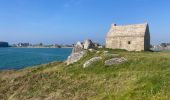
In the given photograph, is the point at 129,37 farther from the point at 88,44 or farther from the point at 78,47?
the point at 78,47

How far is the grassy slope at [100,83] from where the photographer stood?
80.9ft

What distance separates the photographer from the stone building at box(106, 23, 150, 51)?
52.3 metres

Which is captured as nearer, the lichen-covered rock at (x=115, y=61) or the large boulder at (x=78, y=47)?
the lichen-covered rock at (x=115, y=61)

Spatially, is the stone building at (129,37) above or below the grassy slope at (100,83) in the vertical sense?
above

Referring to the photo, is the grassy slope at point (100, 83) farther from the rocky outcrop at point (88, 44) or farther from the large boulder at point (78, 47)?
the large boulder at point (78, 47)

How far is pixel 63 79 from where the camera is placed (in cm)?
3512

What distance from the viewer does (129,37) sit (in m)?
53.3

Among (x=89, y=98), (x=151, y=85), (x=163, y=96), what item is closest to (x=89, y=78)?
(x=89, y=98)

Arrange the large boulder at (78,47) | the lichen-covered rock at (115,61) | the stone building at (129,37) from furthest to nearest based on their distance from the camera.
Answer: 1. the large boulder at (78,47)
2. the stone building at (129,37)
3. the lichen-covered rock at (115,61)

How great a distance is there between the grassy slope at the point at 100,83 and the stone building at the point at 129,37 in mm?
14071

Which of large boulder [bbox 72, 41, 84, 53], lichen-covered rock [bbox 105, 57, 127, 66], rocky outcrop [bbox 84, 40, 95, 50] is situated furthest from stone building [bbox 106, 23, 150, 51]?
lichen-covered rock [bbox 105, 57, 127, 66]

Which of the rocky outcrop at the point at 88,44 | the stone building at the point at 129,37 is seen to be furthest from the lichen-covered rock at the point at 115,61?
the stone building at the point at 129,37

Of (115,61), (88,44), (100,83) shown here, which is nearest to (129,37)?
(88,44)

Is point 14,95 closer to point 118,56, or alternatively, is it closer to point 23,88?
point 23,88
